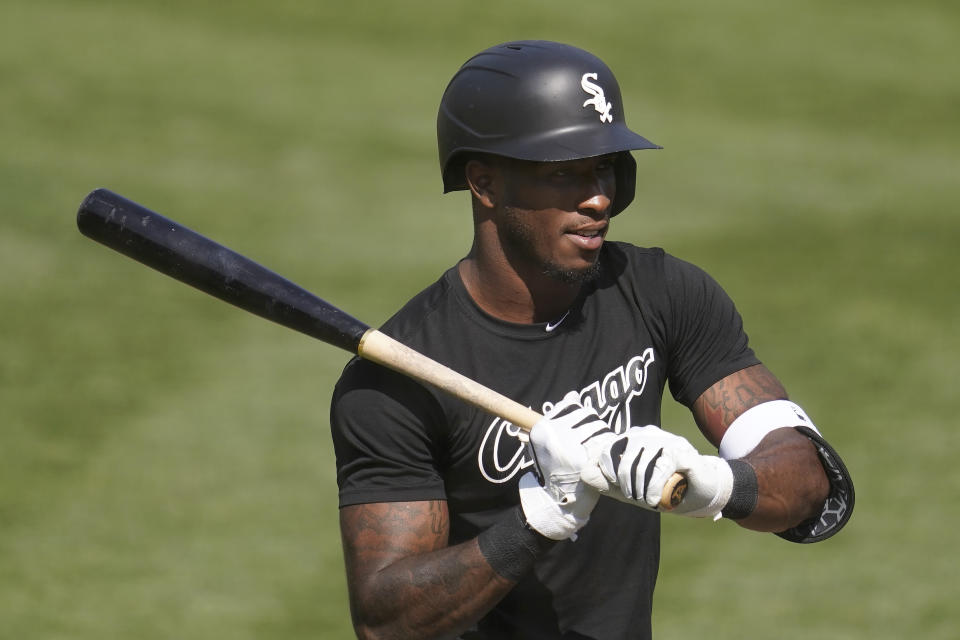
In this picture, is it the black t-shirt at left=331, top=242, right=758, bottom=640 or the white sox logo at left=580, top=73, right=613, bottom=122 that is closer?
the black t-shirt at left=331, top=242, right=758, bottom=640

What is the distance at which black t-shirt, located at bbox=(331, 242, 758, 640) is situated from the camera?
407 cm

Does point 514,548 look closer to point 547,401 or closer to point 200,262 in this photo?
point 547,401

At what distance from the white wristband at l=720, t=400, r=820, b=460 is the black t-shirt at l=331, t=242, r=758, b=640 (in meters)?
0.16

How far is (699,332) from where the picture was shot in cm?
441

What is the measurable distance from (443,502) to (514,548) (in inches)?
14.7

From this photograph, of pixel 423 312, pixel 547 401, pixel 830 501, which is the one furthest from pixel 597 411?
pixel 830 501

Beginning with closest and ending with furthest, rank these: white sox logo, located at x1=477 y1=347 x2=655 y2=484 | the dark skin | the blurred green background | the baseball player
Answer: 1. the dark skin
2. the baseball player
3. white sox logo, located at x1=477 y1=347 x2=655 y2=484
4. the blurred green background

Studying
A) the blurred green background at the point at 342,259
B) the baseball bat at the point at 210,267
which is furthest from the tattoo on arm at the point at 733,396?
the blurred green background at the point at 342,259

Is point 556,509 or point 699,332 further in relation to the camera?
point 699,332

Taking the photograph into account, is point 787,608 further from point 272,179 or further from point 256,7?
point 256,7

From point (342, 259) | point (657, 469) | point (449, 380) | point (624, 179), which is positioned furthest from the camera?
point (342, 259)

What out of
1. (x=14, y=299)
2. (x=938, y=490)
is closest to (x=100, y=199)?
(x=938, y=490)

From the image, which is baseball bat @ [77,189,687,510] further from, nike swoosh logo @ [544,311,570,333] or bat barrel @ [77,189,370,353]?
nike swoosh logo @ [544,311,570,333]

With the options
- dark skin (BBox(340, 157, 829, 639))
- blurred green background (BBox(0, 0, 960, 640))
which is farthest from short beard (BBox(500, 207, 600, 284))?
blurred green background (BBox(0, 0, 960, 640))
